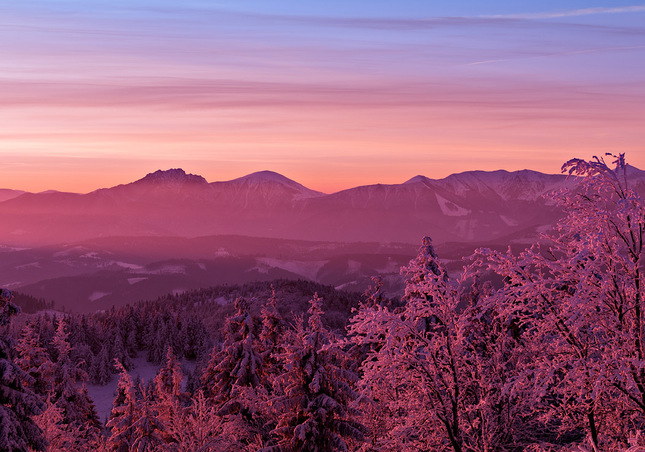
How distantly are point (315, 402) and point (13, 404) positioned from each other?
12.5 m

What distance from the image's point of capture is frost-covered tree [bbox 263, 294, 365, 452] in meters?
22.8

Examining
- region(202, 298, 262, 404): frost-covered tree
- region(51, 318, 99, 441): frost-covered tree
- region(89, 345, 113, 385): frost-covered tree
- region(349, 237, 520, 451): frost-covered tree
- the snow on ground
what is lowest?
the snow on ground

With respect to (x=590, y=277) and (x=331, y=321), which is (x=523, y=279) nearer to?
(x=590, y=277)

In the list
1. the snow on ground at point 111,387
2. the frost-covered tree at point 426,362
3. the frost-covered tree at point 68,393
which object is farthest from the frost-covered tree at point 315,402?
the snow on ground at point 111,387

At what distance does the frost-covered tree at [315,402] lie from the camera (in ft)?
74.8

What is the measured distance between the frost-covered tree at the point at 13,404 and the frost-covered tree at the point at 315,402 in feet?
33.2

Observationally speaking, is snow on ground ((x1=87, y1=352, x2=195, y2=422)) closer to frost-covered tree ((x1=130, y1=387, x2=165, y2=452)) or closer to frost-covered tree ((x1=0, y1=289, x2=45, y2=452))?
frost-covered tree ((x1=130, y1=387, x2=165, y2=452))

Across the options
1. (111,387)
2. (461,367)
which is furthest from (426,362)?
(111,387)

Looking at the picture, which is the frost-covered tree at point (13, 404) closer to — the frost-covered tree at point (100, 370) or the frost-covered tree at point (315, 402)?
the frost-covered tree at point (315, 402)

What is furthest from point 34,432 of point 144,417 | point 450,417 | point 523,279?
point 523,279

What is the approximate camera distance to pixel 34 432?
25.0 m

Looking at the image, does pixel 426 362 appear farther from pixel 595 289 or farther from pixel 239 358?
pixel 239 358

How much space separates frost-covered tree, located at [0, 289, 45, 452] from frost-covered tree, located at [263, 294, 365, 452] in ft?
33.2

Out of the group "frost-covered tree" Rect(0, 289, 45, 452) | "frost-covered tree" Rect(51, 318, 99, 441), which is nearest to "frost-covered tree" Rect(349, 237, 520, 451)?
"frost-covered tree" Rect(0, 289, 45, 452)
